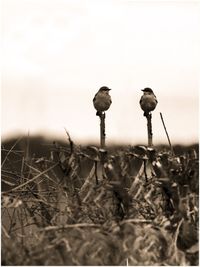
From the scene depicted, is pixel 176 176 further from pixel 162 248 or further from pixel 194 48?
pixel 194 48

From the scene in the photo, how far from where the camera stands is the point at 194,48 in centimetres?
222

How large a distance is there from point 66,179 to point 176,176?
1.17ft

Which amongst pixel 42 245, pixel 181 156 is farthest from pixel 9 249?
pixel 181 156

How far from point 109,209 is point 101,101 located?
462 millimetres

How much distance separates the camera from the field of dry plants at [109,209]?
161 centimetres

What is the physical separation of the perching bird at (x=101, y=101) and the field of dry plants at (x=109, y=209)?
0.17m

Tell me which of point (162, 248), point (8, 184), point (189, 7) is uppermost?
point (189, 7)

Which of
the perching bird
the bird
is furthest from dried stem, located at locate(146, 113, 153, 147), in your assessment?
the perching bird

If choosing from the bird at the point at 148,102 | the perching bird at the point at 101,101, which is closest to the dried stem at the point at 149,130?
the bird at the point at 148,102

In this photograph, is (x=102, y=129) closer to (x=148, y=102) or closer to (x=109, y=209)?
(x=148, y=102)

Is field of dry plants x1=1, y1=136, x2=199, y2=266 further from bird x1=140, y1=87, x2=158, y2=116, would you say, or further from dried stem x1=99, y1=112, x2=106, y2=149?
bird x1=140, y1=87, x2=158, y2=116

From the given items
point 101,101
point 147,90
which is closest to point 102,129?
point 101,101

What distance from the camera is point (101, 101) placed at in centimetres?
210

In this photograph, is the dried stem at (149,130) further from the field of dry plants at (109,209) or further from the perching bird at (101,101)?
the perching bird at (101,101)
